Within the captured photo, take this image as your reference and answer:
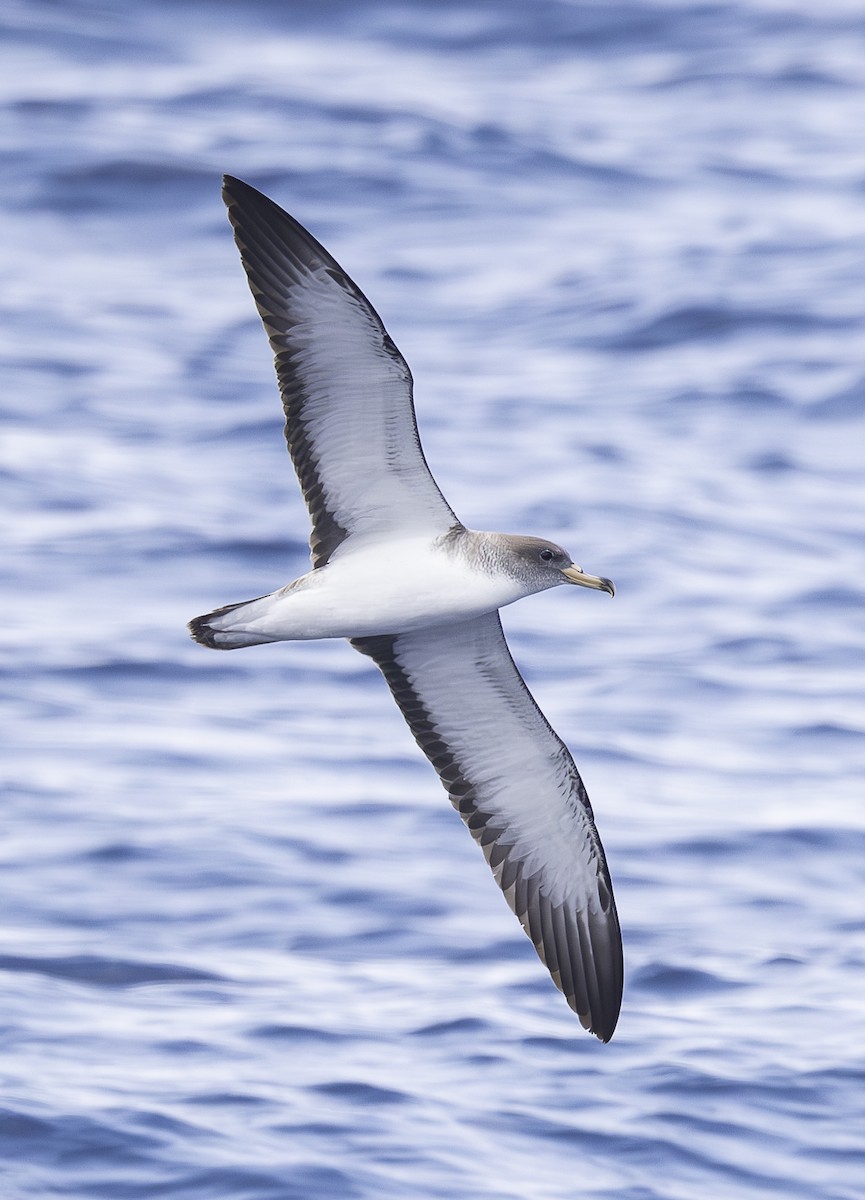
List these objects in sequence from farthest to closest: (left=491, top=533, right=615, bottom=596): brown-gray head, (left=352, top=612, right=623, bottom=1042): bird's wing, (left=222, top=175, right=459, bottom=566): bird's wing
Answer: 1. (left=352, top=612, right=623, bottom=1042): bird's wing
2. (left=491, top=533, right=615, bottom=596): brown-gray head
3. (left=222, top=175, right=459, bottom=566): bird's wing

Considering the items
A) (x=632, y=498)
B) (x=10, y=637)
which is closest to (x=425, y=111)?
(x=632, y=498)

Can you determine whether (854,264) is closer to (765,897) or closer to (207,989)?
(765,897)

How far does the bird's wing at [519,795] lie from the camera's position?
10711 mm

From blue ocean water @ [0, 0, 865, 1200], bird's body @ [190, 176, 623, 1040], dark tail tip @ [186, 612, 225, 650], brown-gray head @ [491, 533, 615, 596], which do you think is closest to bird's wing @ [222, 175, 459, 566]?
bird's body @ [190, 176, 623, 1040]

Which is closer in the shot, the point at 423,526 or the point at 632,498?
the point at 423,526

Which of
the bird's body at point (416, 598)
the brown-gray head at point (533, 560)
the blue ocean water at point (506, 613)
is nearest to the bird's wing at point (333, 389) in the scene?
the bird's body at point (416, 598)

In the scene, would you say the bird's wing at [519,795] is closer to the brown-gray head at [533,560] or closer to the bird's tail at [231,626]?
the brown-gray head at [533,560]

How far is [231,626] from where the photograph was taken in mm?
9711

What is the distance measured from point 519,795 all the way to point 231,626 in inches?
80.5

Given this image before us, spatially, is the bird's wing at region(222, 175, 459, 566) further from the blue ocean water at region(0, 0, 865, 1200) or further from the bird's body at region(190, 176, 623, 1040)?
the blue ocean water at region(0, 0, 865, 1200)

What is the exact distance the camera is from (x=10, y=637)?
17.9m

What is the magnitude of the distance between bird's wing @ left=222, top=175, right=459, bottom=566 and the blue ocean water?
11.6ft

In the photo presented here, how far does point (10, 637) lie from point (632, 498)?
6243 mm

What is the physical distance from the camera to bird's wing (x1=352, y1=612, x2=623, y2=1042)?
1071cm
